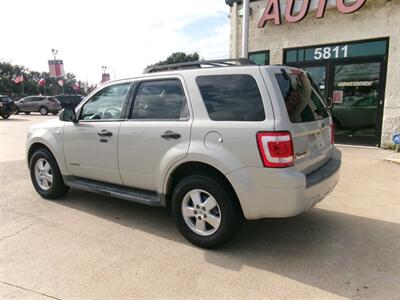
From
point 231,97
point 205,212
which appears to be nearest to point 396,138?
point 231,97

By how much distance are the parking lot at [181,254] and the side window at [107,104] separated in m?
1.29

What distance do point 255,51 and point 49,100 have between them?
22179 millimetres

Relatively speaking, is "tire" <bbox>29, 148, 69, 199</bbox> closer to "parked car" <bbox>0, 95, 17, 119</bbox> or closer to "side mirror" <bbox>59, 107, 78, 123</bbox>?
"side mirror" <bbox>59, 107, 78, 123</bbox>

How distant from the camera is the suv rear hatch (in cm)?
316

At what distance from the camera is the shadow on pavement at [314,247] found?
3020mm

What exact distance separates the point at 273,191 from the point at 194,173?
2.90 ft

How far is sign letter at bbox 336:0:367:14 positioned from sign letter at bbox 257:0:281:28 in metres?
1.76

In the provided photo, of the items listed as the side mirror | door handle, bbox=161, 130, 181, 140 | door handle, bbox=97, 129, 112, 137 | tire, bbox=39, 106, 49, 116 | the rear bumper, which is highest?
the side mirror

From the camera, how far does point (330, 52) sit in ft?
33.3

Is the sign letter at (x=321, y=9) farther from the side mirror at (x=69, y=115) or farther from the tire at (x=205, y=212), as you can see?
the tire at (x=205, y=212)

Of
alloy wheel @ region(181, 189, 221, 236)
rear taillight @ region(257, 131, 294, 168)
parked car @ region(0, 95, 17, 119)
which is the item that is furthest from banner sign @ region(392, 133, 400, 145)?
parked car @ region(0, 95, 17, 119)

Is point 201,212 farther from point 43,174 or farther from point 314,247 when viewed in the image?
point 43,174

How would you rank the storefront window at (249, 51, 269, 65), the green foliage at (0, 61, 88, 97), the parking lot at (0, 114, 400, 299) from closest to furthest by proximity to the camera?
the parking lot at (0, 114, 400, 299), the storefront window at (249, 51, 269, 65), the green foliage at (0, 61, 88, 97)

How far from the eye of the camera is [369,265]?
325 cm
